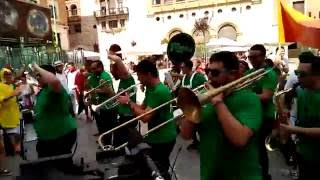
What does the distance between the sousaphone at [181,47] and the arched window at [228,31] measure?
4303 centimetres

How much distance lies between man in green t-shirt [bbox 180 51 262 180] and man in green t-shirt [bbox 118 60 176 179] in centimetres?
162

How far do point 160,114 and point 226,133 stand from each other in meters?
1.99

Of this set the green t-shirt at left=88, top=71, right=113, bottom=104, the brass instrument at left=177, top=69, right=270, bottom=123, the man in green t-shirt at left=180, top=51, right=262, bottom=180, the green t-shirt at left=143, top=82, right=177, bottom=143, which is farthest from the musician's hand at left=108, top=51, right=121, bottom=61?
the brass instrument at left=177, top=69, right=270, bottom=123

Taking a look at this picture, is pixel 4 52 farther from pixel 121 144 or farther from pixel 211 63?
pixel 211 63

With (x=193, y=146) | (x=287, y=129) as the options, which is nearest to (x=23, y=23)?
(x=193, y=146)

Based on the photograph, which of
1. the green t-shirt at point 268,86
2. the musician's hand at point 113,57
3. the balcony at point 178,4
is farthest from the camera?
the balcony at point 178,4

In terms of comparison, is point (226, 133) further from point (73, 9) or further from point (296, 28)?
point (73, 9)

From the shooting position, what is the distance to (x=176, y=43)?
229 inches

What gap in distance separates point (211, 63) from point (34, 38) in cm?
3274

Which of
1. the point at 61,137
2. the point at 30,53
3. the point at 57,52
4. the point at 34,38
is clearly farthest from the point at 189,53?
the point at 34,38

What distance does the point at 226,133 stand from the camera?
2551 millimetres

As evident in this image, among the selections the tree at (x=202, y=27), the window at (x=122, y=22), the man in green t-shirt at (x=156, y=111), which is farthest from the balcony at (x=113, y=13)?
the man in green t-shirt at (x=156, y=111)

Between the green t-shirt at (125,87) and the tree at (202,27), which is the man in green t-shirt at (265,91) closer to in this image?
the green t-shirt at (125,87)

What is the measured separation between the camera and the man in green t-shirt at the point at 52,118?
4742 millimetres
